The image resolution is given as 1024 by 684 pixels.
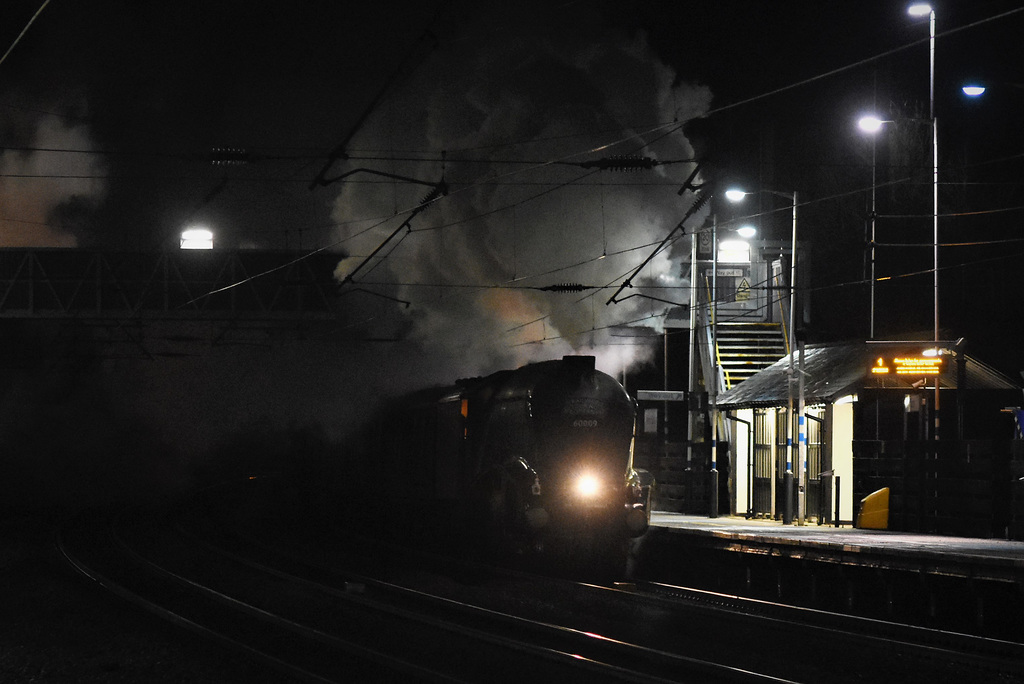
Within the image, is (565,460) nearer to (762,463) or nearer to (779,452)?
(779,452)

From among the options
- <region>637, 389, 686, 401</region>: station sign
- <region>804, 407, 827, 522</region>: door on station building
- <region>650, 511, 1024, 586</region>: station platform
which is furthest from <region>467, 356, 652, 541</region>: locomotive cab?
<region>637, 389, 686, 401</region>: station sign

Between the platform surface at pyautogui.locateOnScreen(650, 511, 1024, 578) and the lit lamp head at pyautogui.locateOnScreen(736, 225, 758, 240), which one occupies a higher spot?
the lit lamp head at pyautogui.locateOnScreen(736, 225, 758, 240)

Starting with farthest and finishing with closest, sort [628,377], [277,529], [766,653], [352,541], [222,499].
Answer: [628,377] < [222,499] < [277,529] < [352,541] < [766,653]

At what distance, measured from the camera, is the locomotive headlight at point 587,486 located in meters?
18.7

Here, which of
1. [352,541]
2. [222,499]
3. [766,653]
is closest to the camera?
[766,653]

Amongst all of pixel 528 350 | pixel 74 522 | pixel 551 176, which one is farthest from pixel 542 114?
pixel 74 522

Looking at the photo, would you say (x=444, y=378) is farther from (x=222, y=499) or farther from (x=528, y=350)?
(x=222, y=499)

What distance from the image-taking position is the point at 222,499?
3991 cm

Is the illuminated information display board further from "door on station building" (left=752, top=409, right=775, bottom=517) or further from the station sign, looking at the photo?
the station sign

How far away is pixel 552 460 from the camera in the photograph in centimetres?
1878

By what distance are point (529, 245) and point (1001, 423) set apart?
13261 mm

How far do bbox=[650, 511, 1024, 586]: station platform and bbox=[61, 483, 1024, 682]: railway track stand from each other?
155cm

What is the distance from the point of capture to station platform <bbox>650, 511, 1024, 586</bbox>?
14039 mm

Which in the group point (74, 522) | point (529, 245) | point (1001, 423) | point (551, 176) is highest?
point (551, 176)
